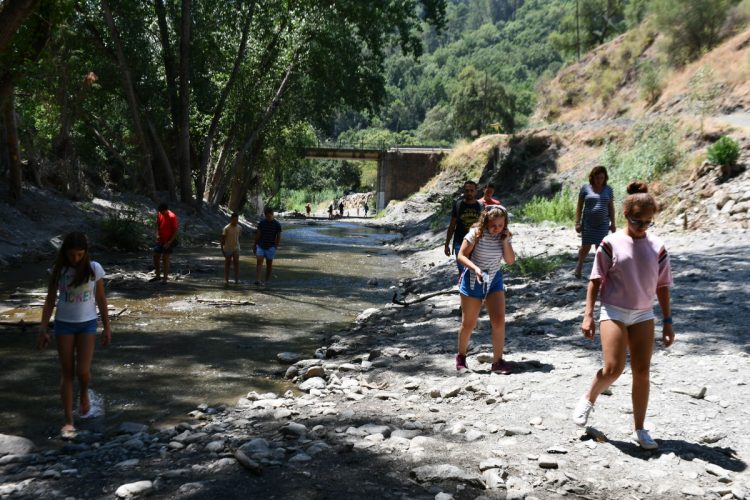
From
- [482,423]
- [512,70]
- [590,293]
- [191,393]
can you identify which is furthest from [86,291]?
[512,70]

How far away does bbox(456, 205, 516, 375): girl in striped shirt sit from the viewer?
6.48m

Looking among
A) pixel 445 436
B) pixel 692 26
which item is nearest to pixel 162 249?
pixel 445 436

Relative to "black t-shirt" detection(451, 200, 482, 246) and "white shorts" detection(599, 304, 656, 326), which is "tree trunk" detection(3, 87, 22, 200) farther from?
"white shorts" detection(599, 304, 656, 326)

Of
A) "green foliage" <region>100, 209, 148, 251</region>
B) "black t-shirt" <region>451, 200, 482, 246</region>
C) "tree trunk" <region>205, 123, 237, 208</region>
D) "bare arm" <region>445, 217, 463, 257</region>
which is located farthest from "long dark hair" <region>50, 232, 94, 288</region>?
"tree trunk" <region>205, 123, 237, 208</region>

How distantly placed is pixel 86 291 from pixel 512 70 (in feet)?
514

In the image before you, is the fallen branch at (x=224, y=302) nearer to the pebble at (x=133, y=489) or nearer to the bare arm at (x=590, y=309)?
the pebble at (x=133, y=489)

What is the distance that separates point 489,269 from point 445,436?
2.03 m

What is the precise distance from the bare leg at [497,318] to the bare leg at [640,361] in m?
1.98

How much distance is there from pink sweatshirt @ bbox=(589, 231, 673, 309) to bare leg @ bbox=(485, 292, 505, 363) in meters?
1.96

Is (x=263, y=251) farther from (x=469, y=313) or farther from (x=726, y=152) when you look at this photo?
(x=726, y=152)

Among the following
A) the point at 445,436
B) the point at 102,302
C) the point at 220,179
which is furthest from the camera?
the point at 220,179

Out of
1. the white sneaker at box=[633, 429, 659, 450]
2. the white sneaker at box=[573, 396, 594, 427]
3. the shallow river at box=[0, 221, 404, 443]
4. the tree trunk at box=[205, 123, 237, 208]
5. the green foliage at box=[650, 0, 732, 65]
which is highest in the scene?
the green foliage at box=[650, 0, 732, 65]

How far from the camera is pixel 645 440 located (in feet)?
Answer: 14.9

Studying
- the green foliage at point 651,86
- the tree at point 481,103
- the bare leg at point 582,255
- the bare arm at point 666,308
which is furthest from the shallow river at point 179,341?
the tree at point 481,103
